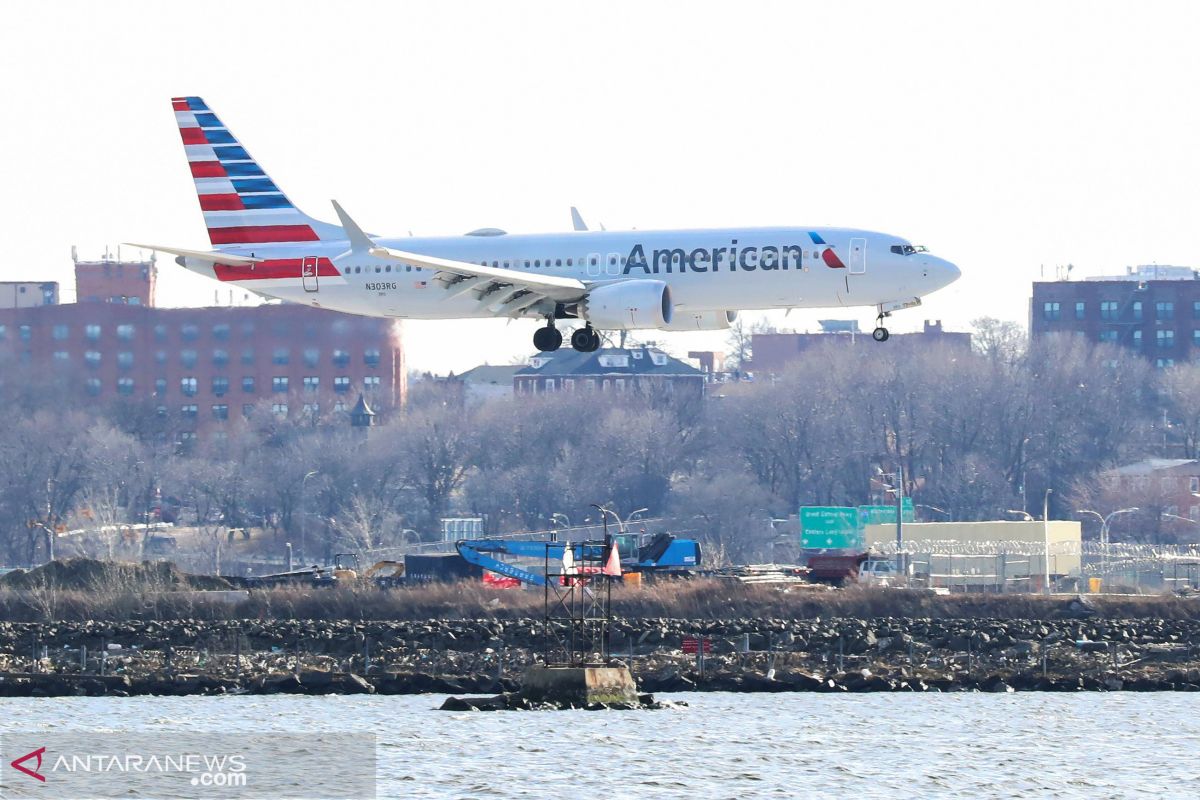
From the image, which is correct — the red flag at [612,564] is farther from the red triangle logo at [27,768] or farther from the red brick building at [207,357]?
the red brick building at [207,357]

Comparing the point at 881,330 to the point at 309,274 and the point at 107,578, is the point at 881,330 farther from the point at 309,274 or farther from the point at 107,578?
the point at 107,578

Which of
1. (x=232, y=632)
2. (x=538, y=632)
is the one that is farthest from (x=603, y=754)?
(x=232, y=632)

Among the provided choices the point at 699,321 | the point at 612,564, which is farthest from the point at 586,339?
the point at 612,564

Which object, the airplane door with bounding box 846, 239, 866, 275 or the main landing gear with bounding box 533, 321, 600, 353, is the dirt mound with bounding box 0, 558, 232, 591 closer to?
the main landing gear with bounding box 533, 321, 600, 353

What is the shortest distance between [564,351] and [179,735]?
364ft

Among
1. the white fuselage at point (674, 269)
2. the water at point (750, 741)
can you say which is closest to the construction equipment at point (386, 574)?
the white fuselage at point (674, 269)

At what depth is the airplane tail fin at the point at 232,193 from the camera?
233 feet

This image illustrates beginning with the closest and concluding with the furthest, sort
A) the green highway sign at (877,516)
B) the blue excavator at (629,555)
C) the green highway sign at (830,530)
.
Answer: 1. the blue excavator at (629,555)
2. the green highway sign at (830,530)
3. the green highway sign at (877,516)

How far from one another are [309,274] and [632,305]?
32.9 ft

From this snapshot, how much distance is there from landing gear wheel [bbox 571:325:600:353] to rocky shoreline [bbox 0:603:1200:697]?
808 cm

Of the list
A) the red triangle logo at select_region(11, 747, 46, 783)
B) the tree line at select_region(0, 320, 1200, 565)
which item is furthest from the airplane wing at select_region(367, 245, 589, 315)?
the tree line at select_region(0, 320, 1200, 565)

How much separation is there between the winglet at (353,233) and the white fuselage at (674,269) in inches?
20.8

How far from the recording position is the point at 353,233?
6575 centimetres

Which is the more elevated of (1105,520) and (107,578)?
(1105,520)
